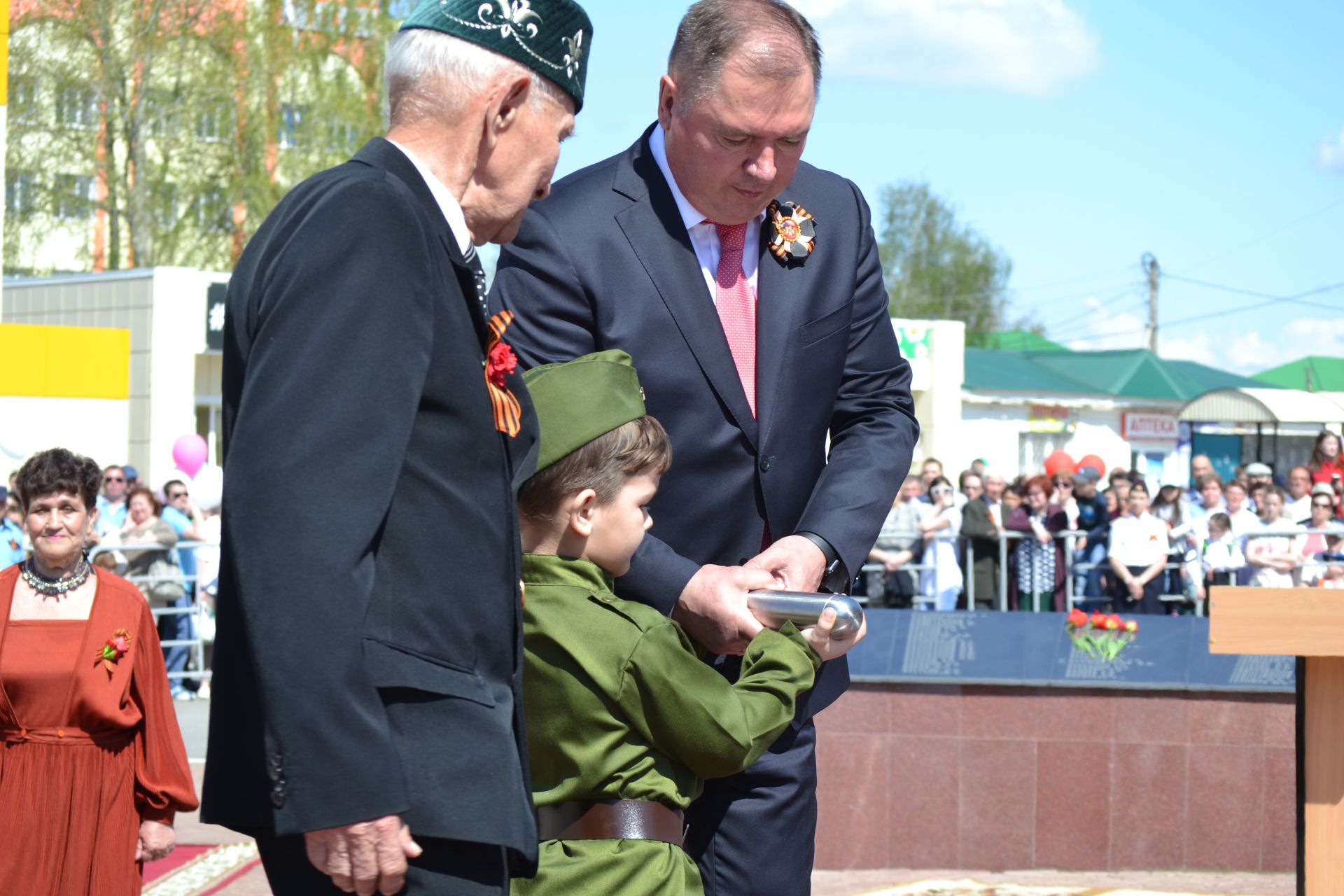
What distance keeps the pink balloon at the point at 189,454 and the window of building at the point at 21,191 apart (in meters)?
13.5

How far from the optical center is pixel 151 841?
4750 mm

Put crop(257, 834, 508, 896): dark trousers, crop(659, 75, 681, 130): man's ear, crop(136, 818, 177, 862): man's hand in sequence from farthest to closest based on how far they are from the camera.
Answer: crop(136, 818, 177, 862): man's hand < crop(659, 75, 681, 130): man's ear < crop(257, 834, 508, 896): dark trousers

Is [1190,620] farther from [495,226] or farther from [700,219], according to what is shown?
[495,226]

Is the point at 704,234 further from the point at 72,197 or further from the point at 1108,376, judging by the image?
the point at 1108,376

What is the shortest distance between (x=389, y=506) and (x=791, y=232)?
1.51m

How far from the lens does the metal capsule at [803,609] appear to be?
2650 millimetres

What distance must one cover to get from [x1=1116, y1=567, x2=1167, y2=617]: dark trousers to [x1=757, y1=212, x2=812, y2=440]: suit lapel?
9.14 m

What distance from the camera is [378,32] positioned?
90.0 feet

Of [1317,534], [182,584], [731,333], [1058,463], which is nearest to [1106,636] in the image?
[1317,534]

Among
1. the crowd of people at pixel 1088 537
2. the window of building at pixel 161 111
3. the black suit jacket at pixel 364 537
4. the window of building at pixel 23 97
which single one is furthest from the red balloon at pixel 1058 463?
the window of building at pixel 23 97

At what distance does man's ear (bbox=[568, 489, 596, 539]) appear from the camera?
264 cm

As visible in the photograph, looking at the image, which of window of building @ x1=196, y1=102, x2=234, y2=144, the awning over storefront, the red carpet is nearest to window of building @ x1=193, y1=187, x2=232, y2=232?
window of building @ x1=196, y1=102, x2=234, y2=144

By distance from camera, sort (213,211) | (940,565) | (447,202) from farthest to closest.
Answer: (213,211)
(940,565)
(447,202)

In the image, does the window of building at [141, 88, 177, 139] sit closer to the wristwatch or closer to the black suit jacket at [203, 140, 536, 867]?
the wristwatch
